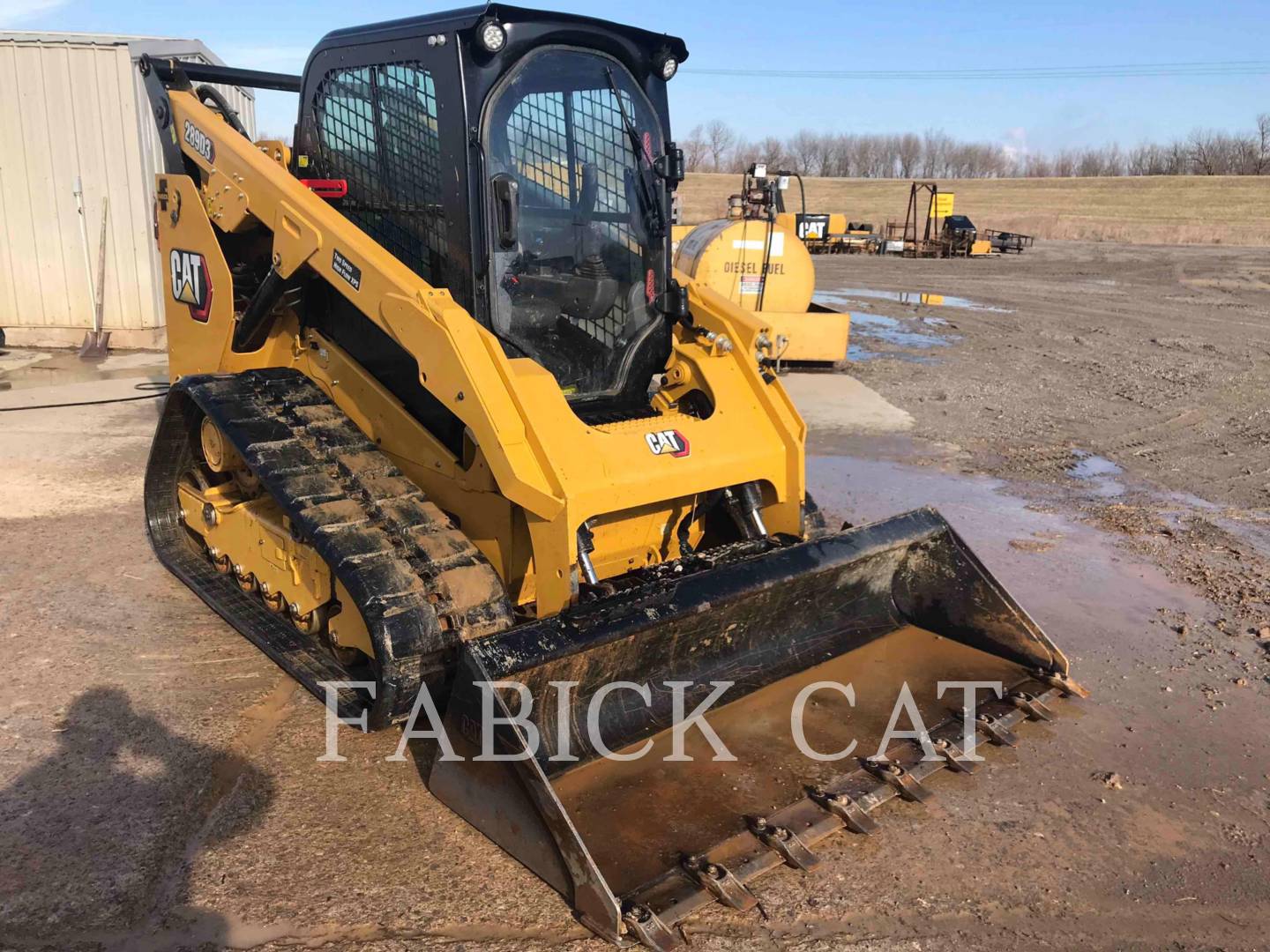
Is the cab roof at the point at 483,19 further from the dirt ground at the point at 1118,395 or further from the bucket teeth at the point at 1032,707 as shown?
the dirt ground at the point at 1118,395

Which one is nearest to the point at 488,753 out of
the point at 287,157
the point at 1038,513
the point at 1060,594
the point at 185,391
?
the point at 185,391

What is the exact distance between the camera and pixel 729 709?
3836 millimetres

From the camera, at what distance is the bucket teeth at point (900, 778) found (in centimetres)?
342

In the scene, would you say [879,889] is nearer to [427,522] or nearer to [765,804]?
[765,804]

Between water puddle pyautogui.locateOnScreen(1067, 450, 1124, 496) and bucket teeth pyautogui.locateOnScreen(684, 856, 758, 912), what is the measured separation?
17.2 feet

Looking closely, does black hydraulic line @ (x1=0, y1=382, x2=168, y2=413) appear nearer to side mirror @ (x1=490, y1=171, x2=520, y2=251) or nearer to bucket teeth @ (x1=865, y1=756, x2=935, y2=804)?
side mirror @ (x1=490, y1=171, x2=520, y2=251)

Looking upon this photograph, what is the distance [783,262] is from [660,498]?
8791 mm

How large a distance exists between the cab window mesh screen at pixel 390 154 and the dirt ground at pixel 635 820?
6.24 ft

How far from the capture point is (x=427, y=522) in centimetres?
378

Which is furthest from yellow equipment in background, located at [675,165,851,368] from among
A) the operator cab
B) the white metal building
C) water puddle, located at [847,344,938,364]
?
the operator cab

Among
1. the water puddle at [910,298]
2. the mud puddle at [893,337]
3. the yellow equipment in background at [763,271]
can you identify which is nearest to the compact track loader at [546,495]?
the yellow equipment in background at [763,271]

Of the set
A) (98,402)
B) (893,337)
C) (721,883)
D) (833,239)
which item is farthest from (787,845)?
(833,239)

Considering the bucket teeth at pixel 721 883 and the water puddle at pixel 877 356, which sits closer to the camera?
the bucket teeth at pixel 721 883

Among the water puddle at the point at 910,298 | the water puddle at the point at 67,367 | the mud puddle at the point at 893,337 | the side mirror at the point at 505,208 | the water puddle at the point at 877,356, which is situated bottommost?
the water puddle at the point at 67,367
